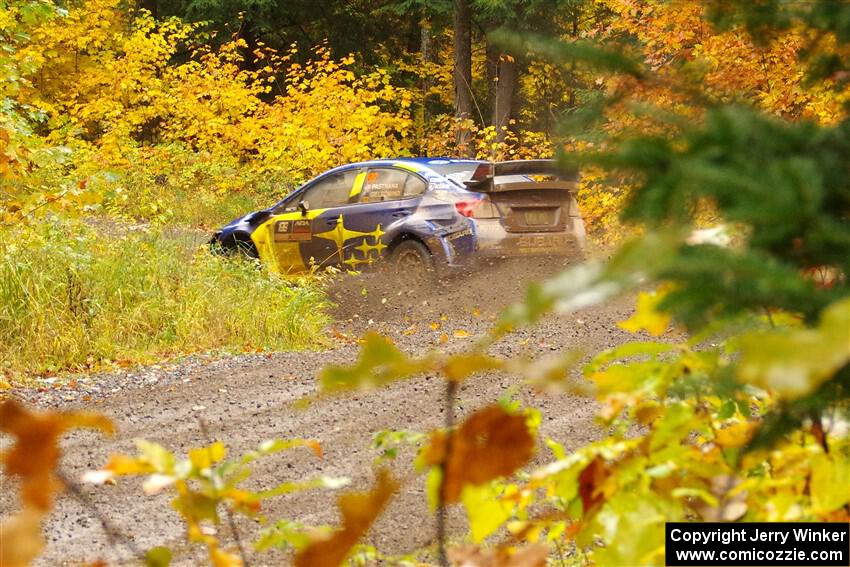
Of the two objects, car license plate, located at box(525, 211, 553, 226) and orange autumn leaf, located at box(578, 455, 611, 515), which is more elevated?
orange autumn leaf, located at box(578, 455, 611, 515)

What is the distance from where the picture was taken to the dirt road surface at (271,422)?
14.7ft

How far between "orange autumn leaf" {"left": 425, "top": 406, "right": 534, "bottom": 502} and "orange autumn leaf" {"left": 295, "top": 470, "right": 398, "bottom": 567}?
8 cm

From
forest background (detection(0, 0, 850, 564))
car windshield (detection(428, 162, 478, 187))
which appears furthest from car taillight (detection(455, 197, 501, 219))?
forest background (detection(0, 0, 850, 564))

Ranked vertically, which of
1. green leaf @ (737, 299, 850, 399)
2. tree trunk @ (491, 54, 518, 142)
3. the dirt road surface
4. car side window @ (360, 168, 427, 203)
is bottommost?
tree trunk @ (491, 54, 518, 142)

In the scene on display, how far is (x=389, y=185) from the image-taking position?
42.4ft

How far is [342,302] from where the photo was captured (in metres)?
12.0

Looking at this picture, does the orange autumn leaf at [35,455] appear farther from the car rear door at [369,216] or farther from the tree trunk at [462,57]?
the tree trunk at [462,57]

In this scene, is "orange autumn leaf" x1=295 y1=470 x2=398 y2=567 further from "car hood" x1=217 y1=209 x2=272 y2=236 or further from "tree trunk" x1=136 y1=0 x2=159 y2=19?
"tree trunk" x1=136 y1=0 x2=159 y2=19

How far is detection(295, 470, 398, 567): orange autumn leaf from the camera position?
1254 mm

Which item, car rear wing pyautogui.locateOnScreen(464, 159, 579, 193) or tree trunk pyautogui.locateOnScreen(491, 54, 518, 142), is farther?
tree trunk pyautogui.locateOnScreen(491, 54, 518, 142)

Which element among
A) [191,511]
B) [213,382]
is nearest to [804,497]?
[191,511]

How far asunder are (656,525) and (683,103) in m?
0.61

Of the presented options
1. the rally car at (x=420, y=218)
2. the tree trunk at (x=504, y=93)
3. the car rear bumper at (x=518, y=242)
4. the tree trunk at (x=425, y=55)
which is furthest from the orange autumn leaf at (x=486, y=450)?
the tree trunk at (x=425, y=55)

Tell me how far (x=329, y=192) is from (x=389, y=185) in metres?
0.90
